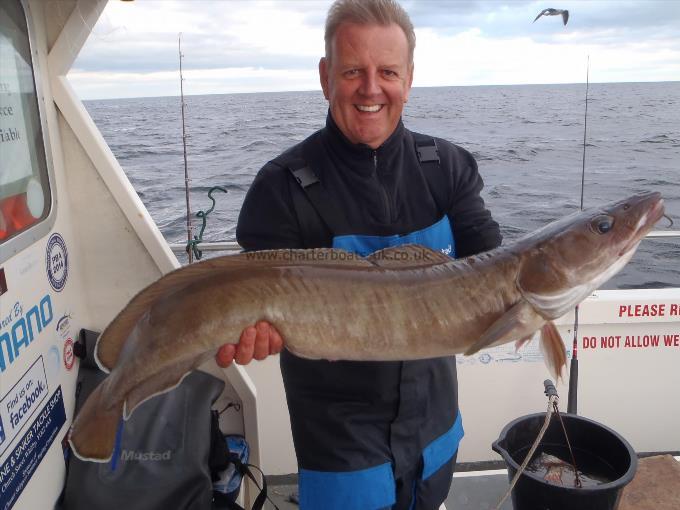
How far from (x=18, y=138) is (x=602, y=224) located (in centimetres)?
252

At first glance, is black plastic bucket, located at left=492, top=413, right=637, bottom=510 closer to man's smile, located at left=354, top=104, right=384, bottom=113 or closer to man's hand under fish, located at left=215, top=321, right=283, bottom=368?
man's hand under fish, located at left=215, top=321, right=283, bottom=368

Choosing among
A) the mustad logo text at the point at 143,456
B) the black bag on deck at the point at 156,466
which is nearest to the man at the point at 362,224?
the black bag on deck at the point at 156,466

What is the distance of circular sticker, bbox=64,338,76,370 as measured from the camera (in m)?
3.04

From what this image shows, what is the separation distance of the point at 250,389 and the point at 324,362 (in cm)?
124

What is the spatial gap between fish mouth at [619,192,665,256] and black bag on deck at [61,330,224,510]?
2.17 meters

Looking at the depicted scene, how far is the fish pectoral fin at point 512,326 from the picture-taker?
218 centimetres

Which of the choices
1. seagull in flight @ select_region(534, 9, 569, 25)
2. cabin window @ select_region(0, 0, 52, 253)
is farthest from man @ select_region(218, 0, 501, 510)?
seagull in flight @ select_region(534, 9, 569, 25)

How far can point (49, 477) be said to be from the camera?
2766 mm

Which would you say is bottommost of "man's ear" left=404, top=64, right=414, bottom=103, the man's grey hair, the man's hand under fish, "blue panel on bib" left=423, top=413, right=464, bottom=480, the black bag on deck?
the black bag on deck

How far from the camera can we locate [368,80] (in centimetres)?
241

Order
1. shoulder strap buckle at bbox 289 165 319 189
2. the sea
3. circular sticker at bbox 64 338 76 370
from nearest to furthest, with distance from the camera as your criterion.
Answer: shoulder strap buckle at bbox 289 165 319 189, circular sticker at bbox 64 338 76 370, the sea

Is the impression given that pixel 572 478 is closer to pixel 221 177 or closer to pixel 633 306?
pixel 633 306

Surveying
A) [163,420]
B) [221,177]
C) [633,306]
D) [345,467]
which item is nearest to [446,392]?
[345,467]

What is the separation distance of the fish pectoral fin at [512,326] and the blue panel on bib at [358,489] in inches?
26.4
